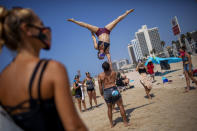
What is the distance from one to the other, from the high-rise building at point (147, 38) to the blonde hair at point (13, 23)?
168 meters

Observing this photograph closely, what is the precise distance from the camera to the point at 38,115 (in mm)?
1095

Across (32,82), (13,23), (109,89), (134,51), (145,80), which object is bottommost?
(145,80)

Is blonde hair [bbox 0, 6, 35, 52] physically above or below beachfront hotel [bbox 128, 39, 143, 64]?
below

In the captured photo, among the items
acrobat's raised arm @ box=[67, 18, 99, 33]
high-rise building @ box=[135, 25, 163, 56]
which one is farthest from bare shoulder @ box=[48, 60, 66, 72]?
high-rise building @ box=[135, 25, 163, 56]

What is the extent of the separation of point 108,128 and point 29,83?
4.76 m

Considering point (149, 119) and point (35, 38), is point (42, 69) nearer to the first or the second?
point (35, 38)

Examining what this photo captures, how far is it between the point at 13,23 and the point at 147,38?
172 m

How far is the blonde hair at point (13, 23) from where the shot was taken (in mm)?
1149

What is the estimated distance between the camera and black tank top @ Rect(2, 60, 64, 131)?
3.52 feet

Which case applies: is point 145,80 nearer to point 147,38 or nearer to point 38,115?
point 38,115

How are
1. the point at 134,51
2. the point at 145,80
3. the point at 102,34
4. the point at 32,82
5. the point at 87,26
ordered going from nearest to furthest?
the point at 32,82
the point at 102,34
the point at 87,26
the point at 145,80
the point at 134,51

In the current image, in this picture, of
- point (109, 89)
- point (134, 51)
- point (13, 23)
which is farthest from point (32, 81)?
point (134, 51)

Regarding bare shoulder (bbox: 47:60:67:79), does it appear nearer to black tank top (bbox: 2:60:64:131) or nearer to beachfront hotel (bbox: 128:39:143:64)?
black tank top (bbox: 2:60:64:131)

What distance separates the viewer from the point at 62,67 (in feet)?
3.62
